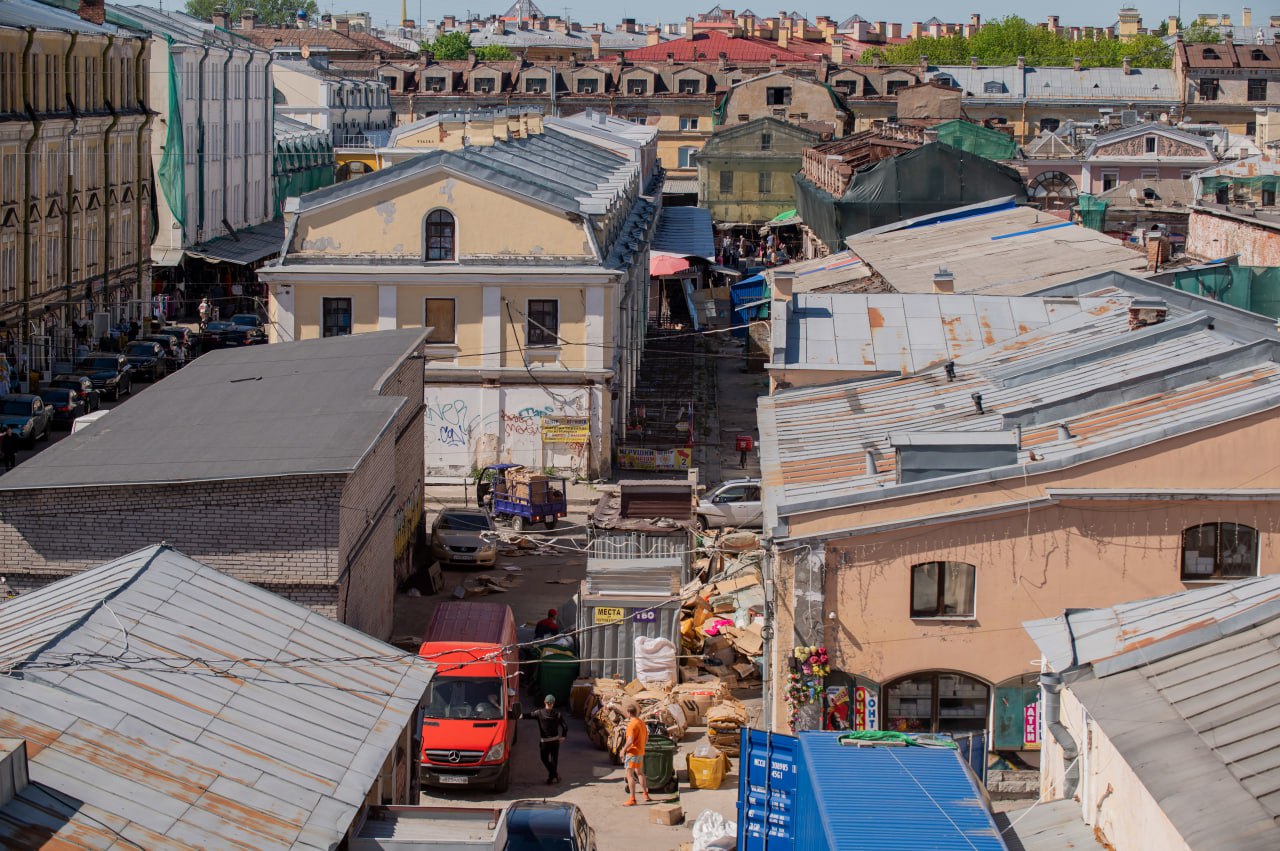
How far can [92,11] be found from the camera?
69.4 metres

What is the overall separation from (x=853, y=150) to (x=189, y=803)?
2528 inches

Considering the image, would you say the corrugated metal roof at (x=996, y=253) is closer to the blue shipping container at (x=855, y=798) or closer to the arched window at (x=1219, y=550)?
the arched window at (x=1219, y=550)

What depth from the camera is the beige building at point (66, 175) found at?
55.7 meters

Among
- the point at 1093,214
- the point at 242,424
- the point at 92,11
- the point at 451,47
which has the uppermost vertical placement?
the point at 451,47

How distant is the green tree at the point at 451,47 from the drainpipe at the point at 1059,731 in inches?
5204

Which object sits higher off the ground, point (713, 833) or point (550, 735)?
point (550, 735)

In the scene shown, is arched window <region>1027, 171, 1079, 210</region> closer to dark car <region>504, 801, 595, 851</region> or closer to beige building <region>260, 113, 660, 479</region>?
beige building <region>260, 113, 660, 479</region>

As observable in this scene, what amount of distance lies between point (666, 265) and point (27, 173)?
863 inches

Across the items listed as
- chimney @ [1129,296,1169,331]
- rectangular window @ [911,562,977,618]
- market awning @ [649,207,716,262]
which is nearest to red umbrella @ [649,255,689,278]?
market awning @ [649,207,716,262]

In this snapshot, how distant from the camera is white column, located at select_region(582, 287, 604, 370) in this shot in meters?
42.6

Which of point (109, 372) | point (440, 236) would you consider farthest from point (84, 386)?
point (440, 236)

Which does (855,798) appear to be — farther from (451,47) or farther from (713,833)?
(451,47)

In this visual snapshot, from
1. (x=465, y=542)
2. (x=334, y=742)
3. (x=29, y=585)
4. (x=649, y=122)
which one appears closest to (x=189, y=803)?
(x=334, y=742)

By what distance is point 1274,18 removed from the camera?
512ft
